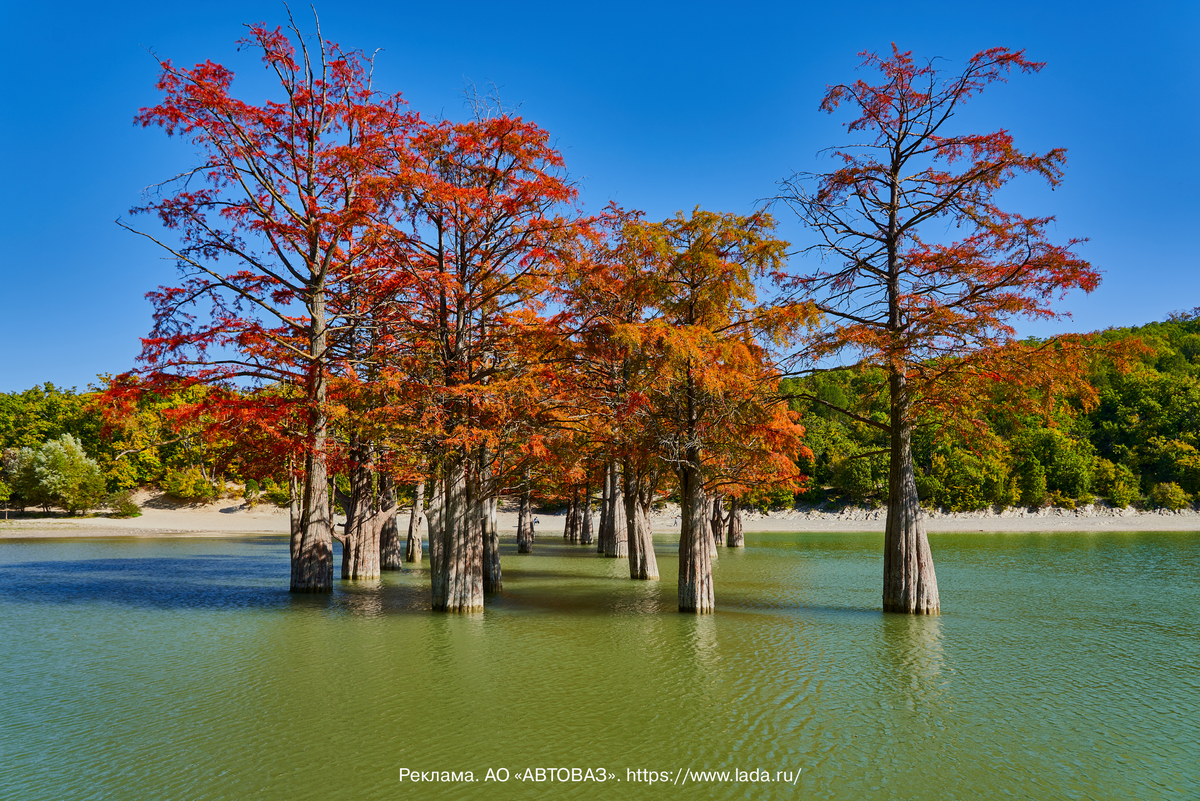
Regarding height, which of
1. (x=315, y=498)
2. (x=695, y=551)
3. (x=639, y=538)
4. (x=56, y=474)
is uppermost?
(x=56, y=474)

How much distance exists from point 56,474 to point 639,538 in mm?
53729

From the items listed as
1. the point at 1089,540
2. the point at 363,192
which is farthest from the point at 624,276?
the point at 1089,540

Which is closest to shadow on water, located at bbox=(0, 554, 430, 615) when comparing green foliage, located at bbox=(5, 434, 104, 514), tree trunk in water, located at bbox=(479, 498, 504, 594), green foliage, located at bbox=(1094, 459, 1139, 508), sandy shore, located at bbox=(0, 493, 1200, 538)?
tree trunk in water, located at bbox=(479, 498, 504, 594)

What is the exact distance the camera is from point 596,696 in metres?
10.2

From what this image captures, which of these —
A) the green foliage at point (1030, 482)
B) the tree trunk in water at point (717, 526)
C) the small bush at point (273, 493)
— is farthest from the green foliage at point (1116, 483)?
the small bush at point (273, 493)

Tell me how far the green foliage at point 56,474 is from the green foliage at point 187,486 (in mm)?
6269

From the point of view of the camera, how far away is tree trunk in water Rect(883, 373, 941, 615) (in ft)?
53.6

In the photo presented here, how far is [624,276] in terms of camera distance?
18.1m

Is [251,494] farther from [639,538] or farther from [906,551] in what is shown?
[906,551]

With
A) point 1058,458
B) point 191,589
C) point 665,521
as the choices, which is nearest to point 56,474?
point 191,589

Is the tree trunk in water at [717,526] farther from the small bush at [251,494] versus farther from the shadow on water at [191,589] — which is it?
the small bush at [251,494]

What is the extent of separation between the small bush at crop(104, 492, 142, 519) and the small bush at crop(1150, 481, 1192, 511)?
92.1m

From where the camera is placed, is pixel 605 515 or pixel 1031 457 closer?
pixel 605 515

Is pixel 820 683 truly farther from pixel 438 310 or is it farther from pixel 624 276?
pixel 438 310
